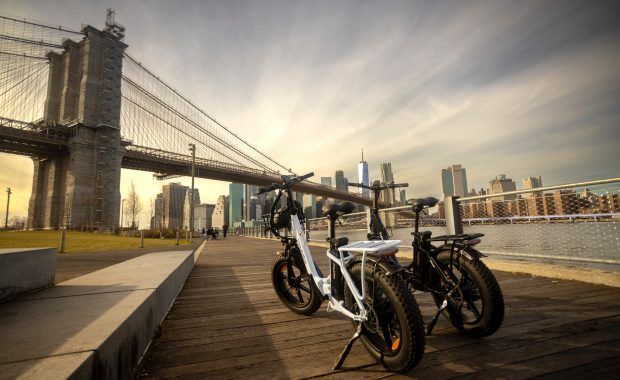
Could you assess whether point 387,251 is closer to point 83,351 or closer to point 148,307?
point 83,351

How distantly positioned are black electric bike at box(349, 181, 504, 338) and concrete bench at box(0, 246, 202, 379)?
190 cm

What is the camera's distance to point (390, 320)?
175 cm

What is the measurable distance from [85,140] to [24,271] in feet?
108

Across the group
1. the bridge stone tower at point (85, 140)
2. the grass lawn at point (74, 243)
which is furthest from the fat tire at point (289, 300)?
the bridge stone tower at point (85, 140)

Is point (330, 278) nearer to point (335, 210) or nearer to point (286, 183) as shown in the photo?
point (335, 210)

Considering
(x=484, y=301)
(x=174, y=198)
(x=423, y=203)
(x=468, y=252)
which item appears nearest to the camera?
(x=484, y=301)

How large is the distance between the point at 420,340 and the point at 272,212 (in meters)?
1.80

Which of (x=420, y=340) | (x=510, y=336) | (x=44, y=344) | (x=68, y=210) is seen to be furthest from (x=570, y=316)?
(x=68, y=210)

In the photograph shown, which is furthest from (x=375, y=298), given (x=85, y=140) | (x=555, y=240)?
(x=85, y=140)

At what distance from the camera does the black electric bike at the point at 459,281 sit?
6.37 feet

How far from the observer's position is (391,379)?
154 centimetres

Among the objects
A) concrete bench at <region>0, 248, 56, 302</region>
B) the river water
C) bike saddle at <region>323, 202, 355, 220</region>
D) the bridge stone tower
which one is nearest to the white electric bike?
bike saddle at <region>323, 202, 355, 220</region>

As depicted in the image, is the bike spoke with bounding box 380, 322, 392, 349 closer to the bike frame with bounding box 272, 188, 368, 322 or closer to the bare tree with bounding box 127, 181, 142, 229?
the bike frame with bounding box 272, 188, 368, 322

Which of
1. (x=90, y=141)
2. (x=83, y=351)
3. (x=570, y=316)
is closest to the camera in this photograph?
(x=83, y=351)
